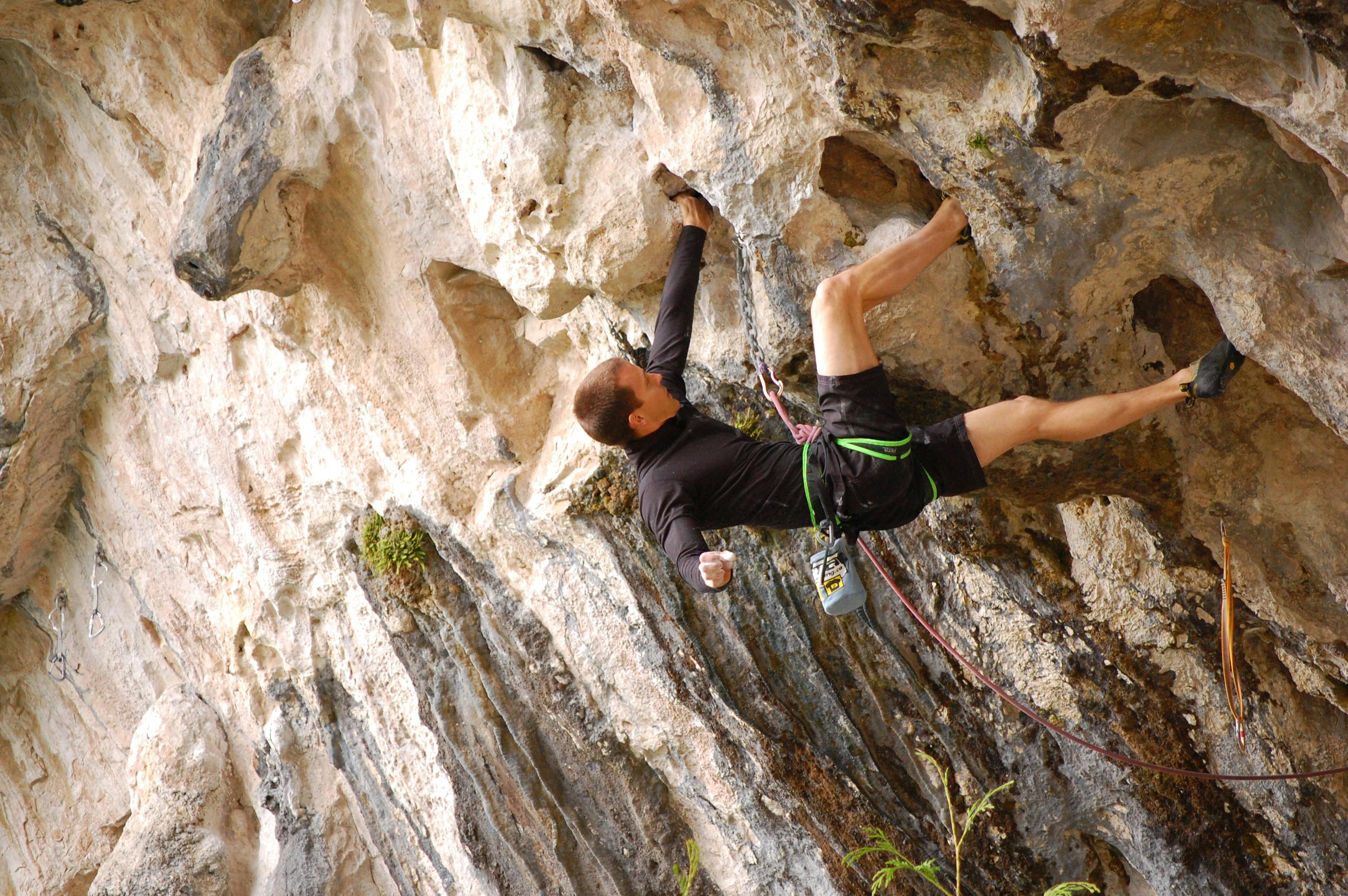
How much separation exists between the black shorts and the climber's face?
2.13 feet

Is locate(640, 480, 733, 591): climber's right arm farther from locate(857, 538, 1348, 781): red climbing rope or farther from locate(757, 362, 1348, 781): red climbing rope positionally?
locate(857, 538, 1348, 781): red climbing rope

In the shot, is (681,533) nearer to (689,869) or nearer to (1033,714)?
(1033,714)

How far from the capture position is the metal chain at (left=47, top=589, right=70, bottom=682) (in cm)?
858

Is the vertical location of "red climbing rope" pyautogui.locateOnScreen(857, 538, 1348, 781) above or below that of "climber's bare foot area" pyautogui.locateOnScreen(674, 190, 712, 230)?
below

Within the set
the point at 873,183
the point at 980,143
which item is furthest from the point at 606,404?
the point at 980,143

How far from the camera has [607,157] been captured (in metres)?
4.59

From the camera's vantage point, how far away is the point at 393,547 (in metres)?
6.07

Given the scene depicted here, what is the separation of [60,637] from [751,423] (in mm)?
6916

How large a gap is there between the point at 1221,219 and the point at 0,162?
752 cm

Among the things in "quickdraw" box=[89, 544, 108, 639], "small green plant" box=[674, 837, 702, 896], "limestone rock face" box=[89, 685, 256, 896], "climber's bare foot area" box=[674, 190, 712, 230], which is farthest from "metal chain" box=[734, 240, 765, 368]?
"quickdraw" box=[89, 544, 108, 639]

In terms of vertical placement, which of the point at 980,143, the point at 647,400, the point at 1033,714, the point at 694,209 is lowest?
the point at 1033,714

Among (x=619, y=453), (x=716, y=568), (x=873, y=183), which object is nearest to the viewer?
(x=716, y=568)

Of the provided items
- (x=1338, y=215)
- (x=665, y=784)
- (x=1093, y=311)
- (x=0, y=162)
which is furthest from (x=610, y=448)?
(x=0, y=162)

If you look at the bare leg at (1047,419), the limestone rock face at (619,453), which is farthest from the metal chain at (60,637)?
the bare leg at (1047,419)
